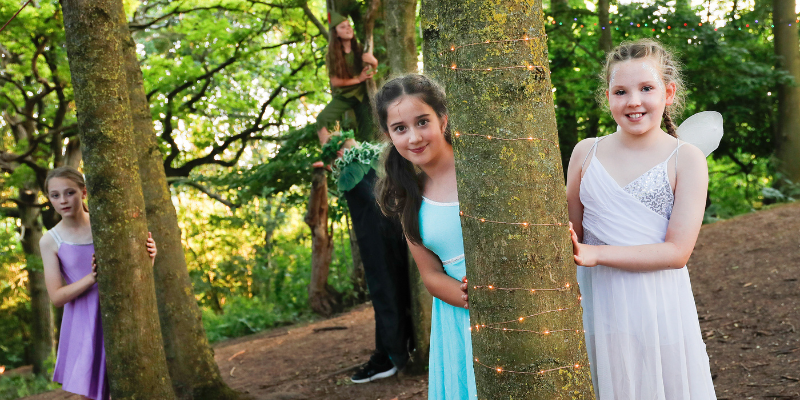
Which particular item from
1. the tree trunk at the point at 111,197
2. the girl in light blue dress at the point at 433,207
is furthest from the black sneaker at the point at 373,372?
the girl in light blue dress at the point at 433,207

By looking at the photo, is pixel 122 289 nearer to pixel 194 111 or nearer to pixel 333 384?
pixel 333 384

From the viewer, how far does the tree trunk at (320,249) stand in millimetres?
9750

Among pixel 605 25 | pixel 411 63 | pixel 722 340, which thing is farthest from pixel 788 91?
pixel 411 63

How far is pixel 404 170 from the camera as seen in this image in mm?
2562

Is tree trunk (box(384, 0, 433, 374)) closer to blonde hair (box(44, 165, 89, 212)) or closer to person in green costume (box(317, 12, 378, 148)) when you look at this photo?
person in green costume (box(317, 12, 378, 148))

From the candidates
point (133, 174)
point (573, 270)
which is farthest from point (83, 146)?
point (573, 270)

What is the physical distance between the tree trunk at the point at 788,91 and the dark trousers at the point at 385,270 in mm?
9529

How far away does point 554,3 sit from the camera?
10.7m

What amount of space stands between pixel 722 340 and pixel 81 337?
4.46 meters

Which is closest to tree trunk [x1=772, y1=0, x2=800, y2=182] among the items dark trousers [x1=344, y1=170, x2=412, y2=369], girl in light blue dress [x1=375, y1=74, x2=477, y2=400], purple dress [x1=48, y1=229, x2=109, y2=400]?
dark trousers [x1=344, y1=170, x2=412, y2=369]

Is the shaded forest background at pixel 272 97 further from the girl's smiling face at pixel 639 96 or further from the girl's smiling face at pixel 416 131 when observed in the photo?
the girl's smiling face at pixel 639 96

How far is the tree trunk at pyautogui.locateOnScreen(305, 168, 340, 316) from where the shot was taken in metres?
9.75

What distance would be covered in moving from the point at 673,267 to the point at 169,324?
344 cm

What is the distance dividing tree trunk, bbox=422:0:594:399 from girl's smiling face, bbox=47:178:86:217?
3194 millimetres
